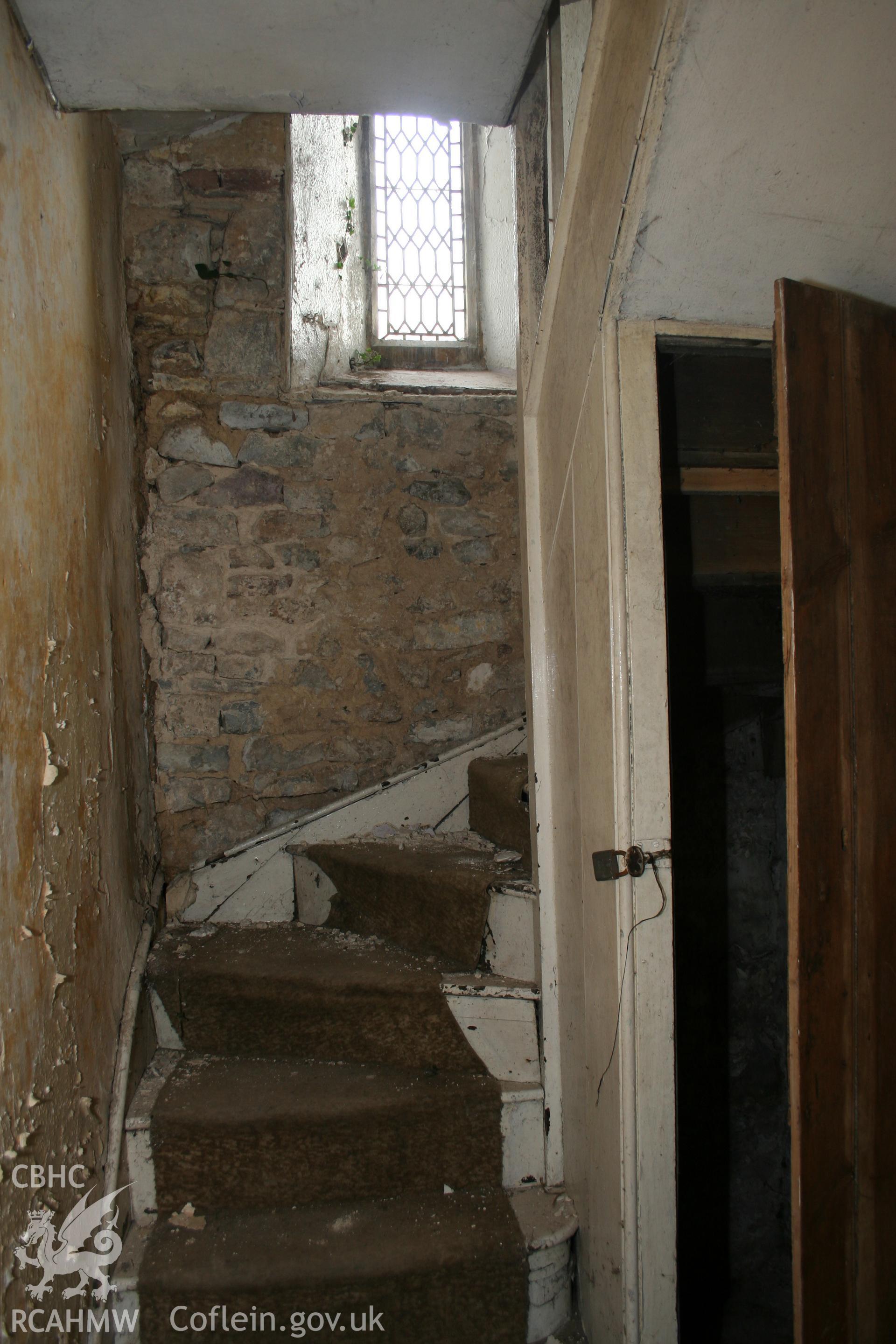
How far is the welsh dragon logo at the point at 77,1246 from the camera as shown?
4.11 feet

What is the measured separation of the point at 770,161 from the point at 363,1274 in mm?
1924

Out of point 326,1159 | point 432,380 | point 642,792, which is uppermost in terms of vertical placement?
point 432,380

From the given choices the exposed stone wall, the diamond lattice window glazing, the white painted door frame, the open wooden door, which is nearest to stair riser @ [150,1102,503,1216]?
the white painted door frame

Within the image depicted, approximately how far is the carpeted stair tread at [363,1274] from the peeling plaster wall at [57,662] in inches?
10.3

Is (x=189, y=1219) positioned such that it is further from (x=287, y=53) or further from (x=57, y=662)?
(x=287, y=53)

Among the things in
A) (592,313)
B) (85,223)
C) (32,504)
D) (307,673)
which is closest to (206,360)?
(85,223)

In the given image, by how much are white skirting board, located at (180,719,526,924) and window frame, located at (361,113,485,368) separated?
53.8 inches

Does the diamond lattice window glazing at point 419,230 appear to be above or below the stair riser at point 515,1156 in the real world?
above

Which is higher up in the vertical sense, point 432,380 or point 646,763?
point 432,380

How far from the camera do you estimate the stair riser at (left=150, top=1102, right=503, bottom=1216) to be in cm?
165

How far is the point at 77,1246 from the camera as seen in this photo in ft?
4.63

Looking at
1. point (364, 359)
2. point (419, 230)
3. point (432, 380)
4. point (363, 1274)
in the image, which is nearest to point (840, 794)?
point (363, 1274)

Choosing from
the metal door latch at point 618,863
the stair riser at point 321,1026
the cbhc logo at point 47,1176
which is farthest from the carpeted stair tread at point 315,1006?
the metal door latch at point 618,863

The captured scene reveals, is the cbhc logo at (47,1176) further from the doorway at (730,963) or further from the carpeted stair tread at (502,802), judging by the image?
the doorway at (730,963)
